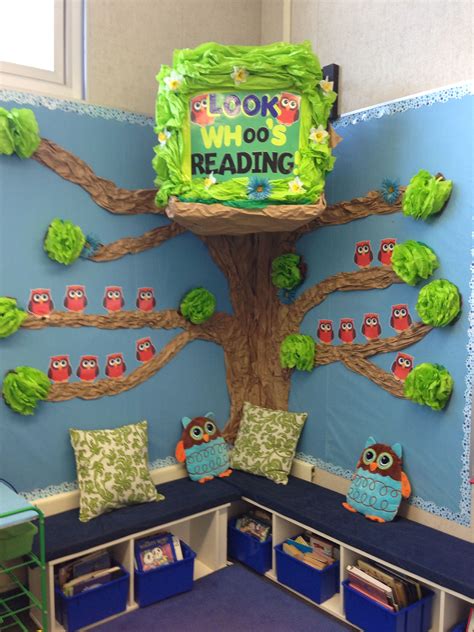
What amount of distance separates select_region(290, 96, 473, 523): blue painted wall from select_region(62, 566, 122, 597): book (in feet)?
4.16

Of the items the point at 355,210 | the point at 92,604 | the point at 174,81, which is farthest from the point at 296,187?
the point at 92,604

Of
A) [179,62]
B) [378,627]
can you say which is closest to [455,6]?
[179,62]

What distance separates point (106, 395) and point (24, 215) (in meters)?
1.01

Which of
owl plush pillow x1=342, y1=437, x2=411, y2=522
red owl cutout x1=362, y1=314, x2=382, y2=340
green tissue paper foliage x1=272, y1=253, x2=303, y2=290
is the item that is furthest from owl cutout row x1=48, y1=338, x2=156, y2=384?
owl plush pillow x1=342, y1=437, x2=411, y2=522

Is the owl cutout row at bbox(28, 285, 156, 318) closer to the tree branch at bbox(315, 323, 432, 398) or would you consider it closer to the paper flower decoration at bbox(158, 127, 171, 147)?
the paper flower decoration at bbox(158, 127, 171, 147)

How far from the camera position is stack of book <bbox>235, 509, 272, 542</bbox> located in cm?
321

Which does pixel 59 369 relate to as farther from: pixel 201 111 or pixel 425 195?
pixel 425 195

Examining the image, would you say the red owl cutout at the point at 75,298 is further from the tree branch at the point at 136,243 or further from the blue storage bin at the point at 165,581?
the blue storage bin at the point at 165,581

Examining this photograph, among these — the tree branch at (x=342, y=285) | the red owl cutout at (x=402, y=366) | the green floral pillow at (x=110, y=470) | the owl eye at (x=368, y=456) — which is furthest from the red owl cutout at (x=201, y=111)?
the owl eye at (x=368, y=456)

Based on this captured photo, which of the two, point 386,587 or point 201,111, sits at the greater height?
point 201,111

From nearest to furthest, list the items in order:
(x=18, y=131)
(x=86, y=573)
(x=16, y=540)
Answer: (x=16, y=540)
(x=18, y=131)
(x=86, y=573)

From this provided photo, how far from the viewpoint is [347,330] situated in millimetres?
3148

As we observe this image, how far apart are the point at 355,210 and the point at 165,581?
6.96 feet

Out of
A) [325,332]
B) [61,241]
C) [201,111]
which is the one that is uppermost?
[201,111]
